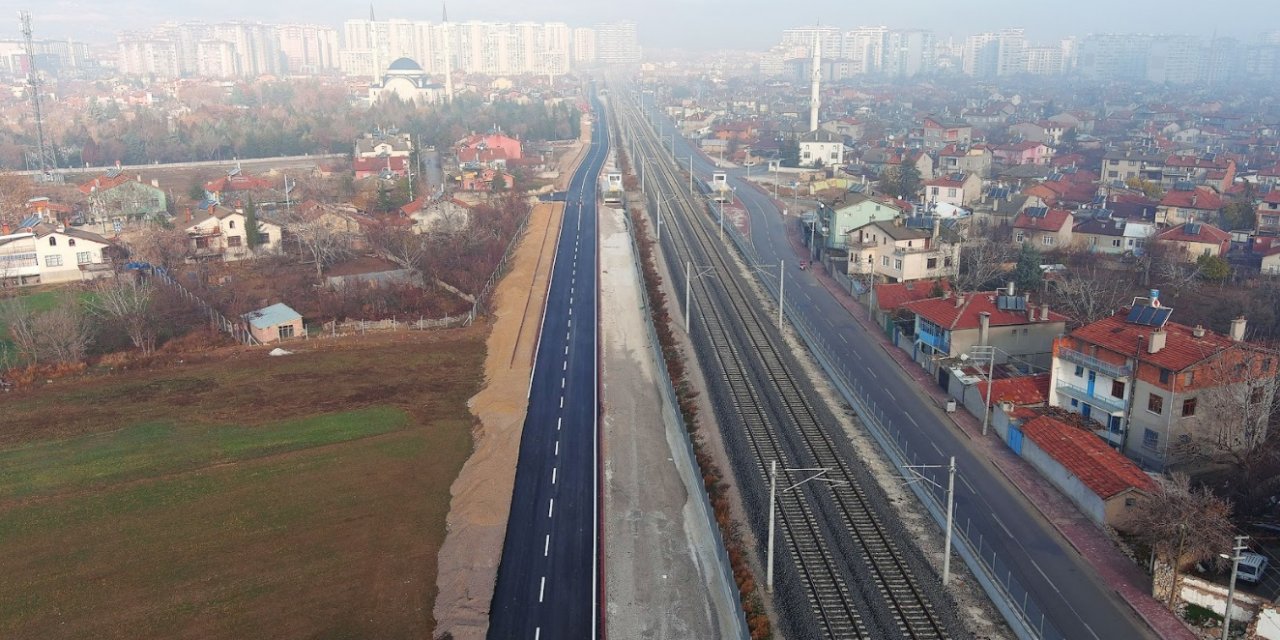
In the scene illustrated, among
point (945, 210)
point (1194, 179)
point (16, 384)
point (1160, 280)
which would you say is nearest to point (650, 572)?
point (16, 384)

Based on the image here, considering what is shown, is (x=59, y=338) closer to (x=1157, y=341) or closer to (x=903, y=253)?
(x=903, y=253)

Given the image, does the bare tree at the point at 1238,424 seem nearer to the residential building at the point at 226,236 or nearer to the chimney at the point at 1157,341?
the chimney at the point at 1157,341

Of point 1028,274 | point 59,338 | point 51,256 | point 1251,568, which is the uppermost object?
point 51,256

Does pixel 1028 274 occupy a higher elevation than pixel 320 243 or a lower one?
lower

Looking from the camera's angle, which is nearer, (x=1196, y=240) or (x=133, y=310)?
(x=133, y=310)

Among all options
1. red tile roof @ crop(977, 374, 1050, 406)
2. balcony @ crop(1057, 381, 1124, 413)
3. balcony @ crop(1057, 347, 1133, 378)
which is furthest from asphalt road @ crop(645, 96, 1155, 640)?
balcony @ crop(1057, 347, 1133, 378)

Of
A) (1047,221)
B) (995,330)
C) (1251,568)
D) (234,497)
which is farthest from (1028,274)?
(234,497)
